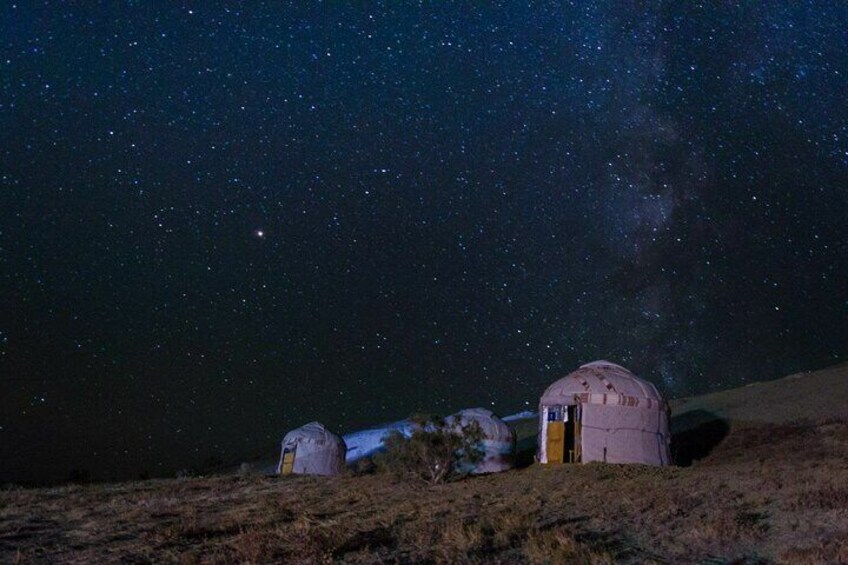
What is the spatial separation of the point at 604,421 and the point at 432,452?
19.8 feet

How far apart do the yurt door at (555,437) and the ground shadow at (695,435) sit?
3.70 metres

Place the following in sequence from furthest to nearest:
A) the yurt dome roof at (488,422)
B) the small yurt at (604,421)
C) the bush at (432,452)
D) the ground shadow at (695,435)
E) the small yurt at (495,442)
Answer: the yurt dome roof at (488,422)
the ground shadow at (695,435)
the small yurt at (495,442)
the small yurt at (604,421)
the bush at (432,452)

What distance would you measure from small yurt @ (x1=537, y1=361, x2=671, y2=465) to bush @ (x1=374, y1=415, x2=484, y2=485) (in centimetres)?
342

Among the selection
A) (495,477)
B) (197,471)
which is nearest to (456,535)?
(495,477)

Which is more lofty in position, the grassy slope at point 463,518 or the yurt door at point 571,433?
the yurt door at point 571,433

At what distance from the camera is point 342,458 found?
26.9 metres

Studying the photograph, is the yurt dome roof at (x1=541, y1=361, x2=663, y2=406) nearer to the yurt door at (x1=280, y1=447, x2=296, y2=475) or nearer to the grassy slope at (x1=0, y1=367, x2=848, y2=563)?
the grassy slope at (x1=0, y1=367, x2=848, y2=563)

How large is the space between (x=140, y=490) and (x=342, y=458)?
1152cm

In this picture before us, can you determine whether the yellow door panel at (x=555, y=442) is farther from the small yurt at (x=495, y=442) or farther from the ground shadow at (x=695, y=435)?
the ground shadow at (x=695, y=435)

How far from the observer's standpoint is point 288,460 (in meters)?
26.5

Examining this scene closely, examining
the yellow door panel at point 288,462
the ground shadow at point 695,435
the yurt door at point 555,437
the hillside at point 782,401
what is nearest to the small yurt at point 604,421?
the yurt door at point 555,437

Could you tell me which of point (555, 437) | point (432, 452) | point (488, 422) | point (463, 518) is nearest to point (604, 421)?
point (555, 437)

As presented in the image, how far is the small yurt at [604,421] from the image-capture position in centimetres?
2058

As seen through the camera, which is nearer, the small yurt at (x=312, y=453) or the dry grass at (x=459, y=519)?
the dry grass at (x=459, y=519)
